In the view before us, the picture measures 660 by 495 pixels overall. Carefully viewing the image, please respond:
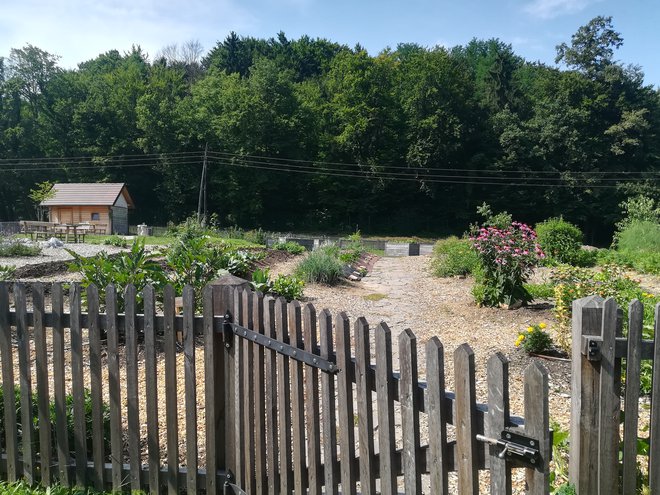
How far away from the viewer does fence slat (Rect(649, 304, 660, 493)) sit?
2301mm

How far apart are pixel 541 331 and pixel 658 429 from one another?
4.21 metres

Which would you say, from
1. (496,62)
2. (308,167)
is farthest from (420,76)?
(308,167)

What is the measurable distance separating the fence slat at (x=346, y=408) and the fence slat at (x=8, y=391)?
90.9 inches

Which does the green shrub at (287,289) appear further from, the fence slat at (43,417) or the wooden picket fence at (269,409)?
the fence slat at (43,417)

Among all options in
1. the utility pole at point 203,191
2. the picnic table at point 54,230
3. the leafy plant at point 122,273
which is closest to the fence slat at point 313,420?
the leafy plant at point 122,273

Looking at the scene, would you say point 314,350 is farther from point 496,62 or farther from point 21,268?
point 496,62

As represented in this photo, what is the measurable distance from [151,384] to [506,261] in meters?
7.20

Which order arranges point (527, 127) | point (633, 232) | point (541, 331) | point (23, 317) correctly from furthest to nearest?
point (527, 127), point (633, 232), point (541, 331), point (23, 317)

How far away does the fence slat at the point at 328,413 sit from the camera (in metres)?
2.82

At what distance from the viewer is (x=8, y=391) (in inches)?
147

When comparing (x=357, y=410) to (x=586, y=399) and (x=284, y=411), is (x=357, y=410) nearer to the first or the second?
(x=284, y=411)

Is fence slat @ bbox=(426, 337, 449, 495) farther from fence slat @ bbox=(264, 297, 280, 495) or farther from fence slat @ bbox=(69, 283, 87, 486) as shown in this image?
fence slat @ bbox=(69, 283, 87, 486)

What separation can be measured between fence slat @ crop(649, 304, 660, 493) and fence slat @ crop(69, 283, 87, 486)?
3088mm

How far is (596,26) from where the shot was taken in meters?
51.4
